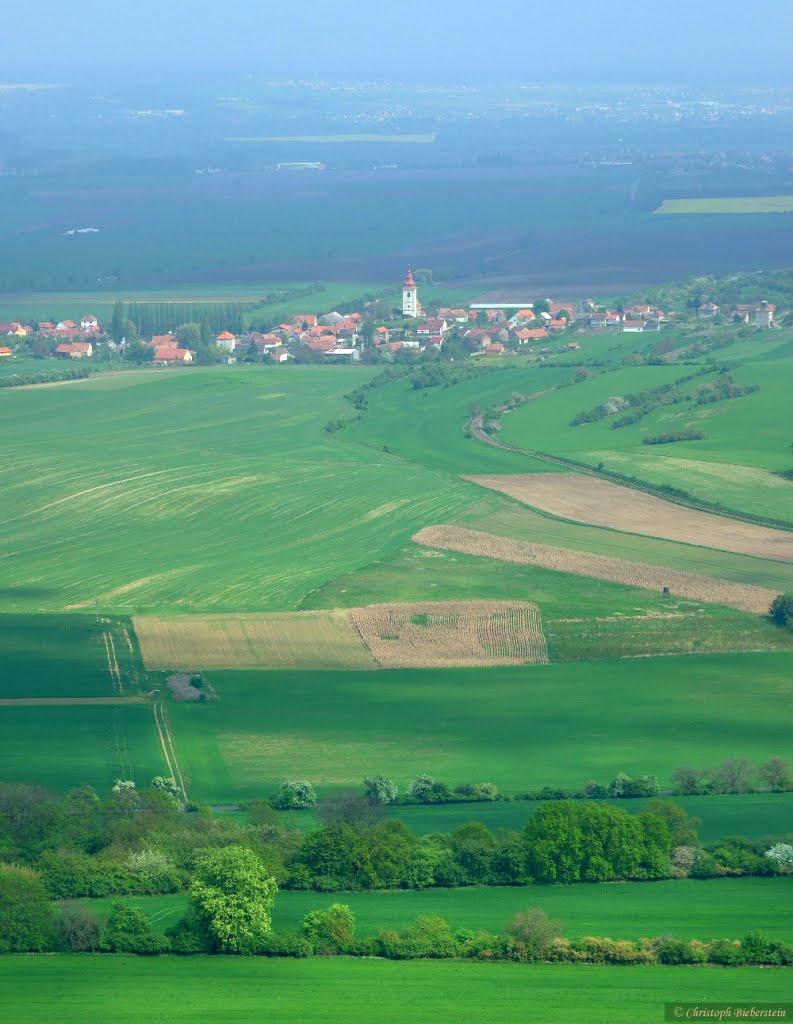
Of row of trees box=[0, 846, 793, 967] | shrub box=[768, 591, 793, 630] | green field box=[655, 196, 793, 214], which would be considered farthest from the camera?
green field box=[655, 196, 793, 214]

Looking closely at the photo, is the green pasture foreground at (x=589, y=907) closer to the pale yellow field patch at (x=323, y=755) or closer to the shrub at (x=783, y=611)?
the pale yellow field patch at (x=323, y=755)

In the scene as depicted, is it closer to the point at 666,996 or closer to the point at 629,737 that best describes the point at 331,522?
the point at 629,737

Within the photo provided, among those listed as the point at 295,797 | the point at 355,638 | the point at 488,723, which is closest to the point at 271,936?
the point at 295,797

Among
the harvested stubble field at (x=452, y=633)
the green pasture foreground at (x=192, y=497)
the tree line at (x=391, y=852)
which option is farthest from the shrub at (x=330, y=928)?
the green pasture foreground at (x=192, y=497)

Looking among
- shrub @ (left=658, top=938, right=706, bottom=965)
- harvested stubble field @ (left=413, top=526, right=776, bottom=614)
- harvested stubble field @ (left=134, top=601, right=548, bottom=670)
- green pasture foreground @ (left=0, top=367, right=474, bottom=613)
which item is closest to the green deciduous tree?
shrub @ (left=658, top=938, right=706, bottom=965)

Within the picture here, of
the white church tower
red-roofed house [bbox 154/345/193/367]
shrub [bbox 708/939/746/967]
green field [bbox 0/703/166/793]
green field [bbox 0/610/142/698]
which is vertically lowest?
shrub [bbox 708/939/746/967]

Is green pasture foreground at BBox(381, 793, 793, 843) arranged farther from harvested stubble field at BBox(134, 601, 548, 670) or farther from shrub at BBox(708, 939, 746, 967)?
harvested stubble field at BBox(134, 601, 548, 670)

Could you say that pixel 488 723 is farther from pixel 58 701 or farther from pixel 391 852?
pixel 58 701
